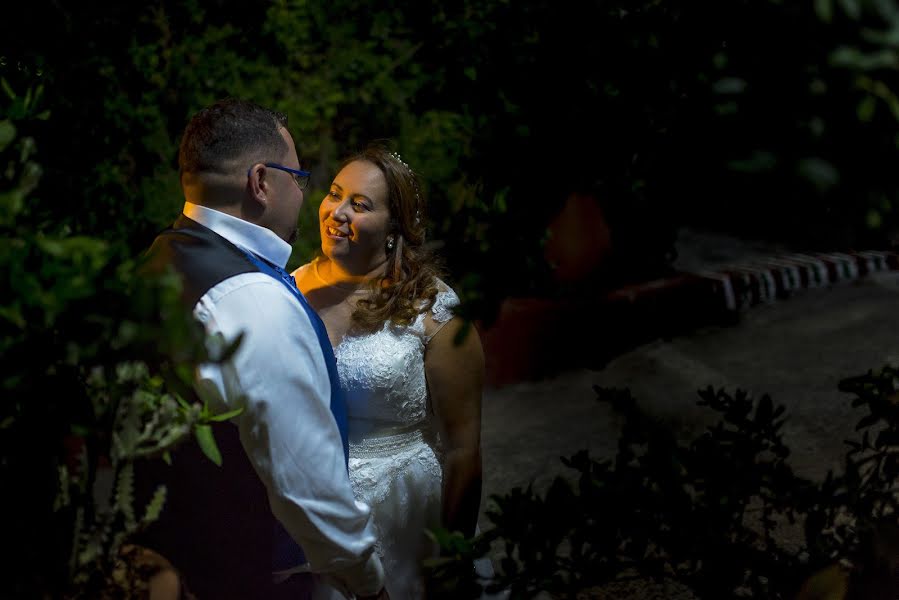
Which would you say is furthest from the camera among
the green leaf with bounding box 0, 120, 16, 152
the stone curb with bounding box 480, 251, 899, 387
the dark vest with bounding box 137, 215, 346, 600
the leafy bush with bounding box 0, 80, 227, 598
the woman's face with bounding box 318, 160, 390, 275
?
the stone curb with bounding box 480, 251, 899, 387

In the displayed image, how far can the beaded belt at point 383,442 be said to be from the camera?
9.20 ft

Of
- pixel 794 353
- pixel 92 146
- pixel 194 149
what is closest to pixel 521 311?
pixel 794 353

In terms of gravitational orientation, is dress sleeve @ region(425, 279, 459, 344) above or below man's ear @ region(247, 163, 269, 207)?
below

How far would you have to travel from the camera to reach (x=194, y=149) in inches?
94.4

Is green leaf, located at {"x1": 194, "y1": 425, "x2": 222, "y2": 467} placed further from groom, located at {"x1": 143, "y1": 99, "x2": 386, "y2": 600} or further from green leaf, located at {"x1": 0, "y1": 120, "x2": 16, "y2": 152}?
green leaf, located at {"x1": 0, "y1": 120, "x2": 16, "y2": 152}

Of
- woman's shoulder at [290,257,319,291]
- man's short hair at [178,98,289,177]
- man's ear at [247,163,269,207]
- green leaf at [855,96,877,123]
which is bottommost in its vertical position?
woman's shoulder at [290,257,319,291]

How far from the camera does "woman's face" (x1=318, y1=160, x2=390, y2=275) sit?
2.87 meters

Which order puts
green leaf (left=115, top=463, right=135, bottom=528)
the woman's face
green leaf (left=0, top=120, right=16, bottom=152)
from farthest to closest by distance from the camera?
1. the woman's face
2. green leaf (left=115, top=463, right=135, bottom=528)
3. green leaf (left=0, top=120, right=16, bottom=152)

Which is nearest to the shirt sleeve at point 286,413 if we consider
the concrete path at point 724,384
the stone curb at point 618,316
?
the concrete path at point 724,384

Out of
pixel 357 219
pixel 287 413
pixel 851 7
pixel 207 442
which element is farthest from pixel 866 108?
pixel 357 219

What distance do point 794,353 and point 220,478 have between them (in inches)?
219

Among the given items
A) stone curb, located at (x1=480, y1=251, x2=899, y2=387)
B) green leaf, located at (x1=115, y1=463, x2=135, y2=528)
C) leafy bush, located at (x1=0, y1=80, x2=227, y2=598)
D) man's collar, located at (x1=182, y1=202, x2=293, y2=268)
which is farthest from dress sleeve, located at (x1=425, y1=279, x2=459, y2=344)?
stone curb, located at (x1=480, y1=251, x2=899, y2=387)

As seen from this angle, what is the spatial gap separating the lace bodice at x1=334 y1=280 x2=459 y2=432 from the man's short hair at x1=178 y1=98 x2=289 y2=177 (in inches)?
26.1

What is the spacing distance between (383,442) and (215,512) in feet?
2.29
